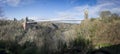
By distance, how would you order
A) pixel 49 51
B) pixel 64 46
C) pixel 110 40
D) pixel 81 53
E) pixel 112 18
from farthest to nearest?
1. pixel 112 18
2. pixel 110 40
3. pixel 81 53
4. pixel 64 46
5. pixel 49 51

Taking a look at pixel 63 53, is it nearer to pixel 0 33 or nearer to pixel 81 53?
pixel 81 53

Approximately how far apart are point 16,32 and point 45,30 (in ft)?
2.77

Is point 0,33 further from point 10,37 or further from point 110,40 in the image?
point 110,40

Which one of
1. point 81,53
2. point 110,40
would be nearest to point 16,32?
point 81,53

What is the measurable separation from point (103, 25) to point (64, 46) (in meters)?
7.15

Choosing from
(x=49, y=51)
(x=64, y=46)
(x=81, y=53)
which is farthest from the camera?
(x=81, y=53)

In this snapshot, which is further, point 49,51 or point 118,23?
point 118,23

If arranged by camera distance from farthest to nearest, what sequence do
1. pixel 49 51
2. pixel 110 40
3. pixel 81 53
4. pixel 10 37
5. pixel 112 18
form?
pixel 112 18
pixel 110 40
pixel 81 53
pixel 49 51
pixel 10 37

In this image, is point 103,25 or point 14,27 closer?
point 14,27

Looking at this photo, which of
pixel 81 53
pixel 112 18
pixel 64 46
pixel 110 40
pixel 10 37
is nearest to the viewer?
pixel 10 37

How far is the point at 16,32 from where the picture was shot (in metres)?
5.98

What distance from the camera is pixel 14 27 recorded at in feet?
20.3

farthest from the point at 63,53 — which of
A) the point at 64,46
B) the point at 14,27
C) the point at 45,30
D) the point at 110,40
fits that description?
the point at 110,40

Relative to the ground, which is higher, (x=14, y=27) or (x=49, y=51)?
(x=14, y=27)
